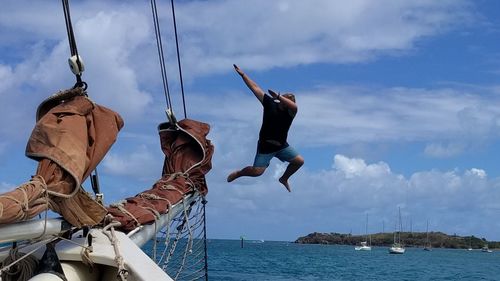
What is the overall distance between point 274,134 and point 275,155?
13.2 inches

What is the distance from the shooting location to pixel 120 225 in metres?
5.98

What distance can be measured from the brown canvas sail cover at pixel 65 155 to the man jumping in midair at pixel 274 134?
14.9 ft

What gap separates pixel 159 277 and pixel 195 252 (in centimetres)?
534

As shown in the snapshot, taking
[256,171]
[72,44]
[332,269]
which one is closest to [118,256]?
[72,44]

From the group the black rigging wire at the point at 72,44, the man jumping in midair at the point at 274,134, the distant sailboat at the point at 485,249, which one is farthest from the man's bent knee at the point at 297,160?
the distant sailboat at the point at 485,249

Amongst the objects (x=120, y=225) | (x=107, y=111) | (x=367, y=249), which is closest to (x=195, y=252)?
(x=120, y=225)

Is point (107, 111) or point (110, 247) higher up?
point (107, 111)

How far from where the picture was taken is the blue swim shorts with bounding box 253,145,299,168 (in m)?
9.98

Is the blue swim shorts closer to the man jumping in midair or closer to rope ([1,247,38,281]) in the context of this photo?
the man jumping in midair

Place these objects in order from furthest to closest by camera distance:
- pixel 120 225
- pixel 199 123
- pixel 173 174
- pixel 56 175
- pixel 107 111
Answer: pixel 199 123 → pixel 173 174 → pixel 120 225 → pixel 107 111 → pixel 56 175

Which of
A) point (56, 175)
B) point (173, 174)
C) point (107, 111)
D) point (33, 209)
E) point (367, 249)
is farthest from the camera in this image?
point (367, 249)

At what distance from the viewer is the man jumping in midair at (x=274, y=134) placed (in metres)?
9.52

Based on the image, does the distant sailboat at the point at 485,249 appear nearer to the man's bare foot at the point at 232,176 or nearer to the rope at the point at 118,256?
the man's bare foot at the point at 232,176

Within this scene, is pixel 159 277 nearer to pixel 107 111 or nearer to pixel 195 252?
pixel 107 111
